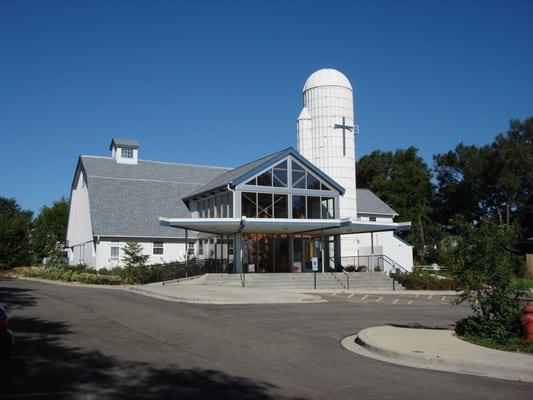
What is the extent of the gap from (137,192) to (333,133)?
15677 millimetres

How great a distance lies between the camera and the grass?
10406mm

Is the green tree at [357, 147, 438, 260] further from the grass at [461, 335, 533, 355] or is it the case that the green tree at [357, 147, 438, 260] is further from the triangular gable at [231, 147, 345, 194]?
the grass at [461, 335, 533, 355]

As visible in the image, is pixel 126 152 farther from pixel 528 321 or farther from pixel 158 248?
pixel 528 321

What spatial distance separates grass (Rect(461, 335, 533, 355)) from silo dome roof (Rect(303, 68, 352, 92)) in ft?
111

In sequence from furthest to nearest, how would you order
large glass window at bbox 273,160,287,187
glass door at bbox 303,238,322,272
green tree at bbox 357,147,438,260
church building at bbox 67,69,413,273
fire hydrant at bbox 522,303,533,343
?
1. green tree at bbox 357,147,438,260
2. glass door at bbox 303,238,322,272
3. large glass window at bbox 273,160,287,187
4. church building at bbox 67,69,413,273
5. fire hydrant at bbox 522,303,533,343

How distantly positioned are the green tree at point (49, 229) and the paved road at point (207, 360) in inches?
1458

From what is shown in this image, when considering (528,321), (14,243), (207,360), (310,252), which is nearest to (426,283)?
(310,252)

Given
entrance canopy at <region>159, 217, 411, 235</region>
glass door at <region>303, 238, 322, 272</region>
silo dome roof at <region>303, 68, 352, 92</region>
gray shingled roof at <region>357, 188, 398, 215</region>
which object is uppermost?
silo dome roof at <region>303, 68, 352, 92</region>

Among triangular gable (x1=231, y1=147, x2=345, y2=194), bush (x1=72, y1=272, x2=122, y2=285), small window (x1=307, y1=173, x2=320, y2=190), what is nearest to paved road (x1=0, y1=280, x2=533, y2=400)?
bush (x1=72, y1=272, x2=122, y2=285)

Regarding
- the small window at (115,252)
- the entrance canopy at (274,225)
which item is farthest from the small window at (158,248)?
the entrance canopy at (274,225)

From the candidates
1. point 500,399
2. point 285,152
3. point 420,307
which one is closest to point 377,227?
point 285,152

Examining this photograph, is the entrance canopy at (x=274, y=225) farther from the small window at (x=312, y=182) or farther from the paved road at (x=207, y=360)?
the paved road at (x=207, y=360)

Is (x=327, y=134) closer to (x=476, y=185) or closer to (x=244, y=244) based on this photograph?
(x=244, y=244)

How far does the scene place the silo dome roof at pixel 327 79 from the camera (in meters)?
43.4
